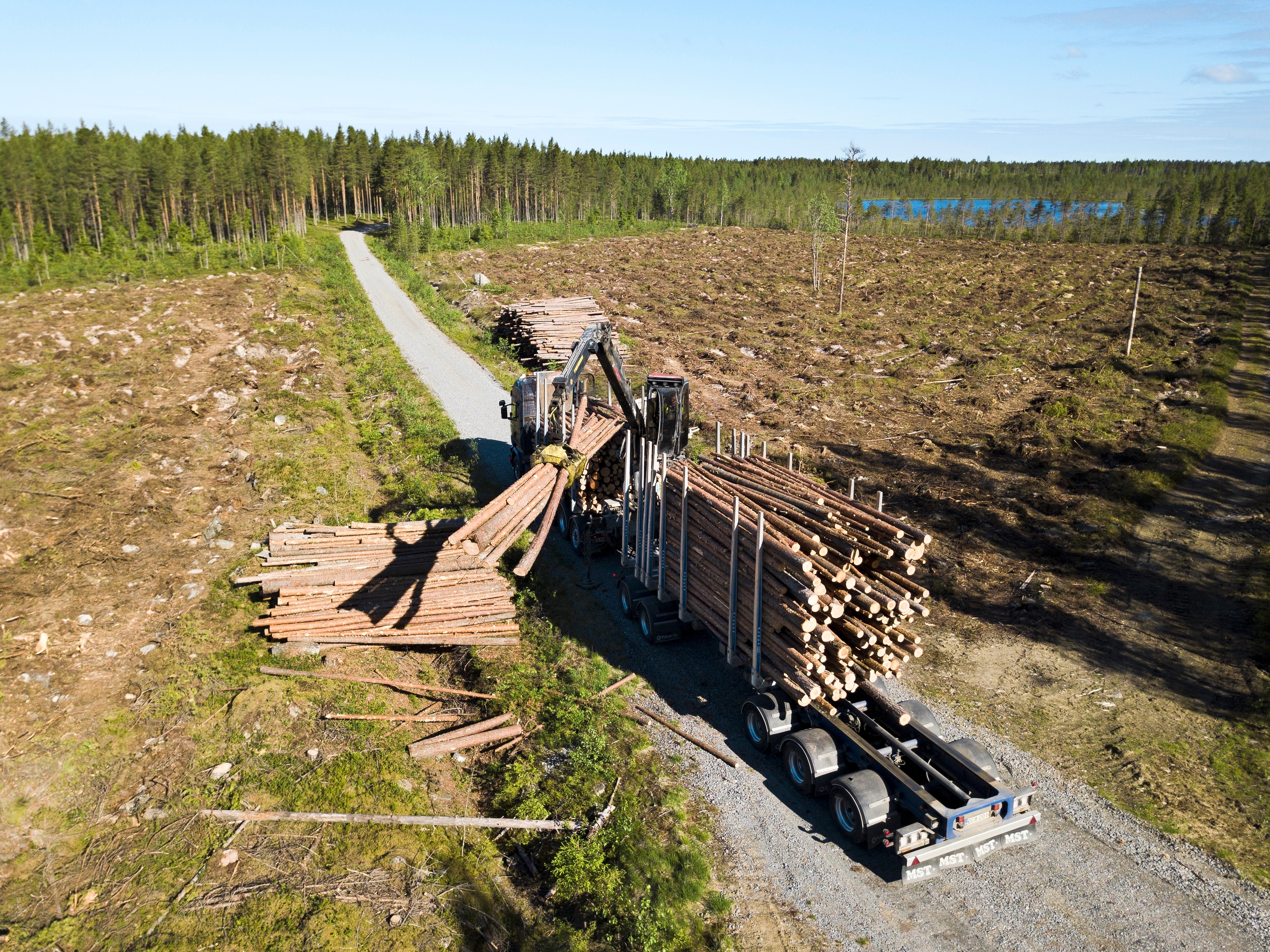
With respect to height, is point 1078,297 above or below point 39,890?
above

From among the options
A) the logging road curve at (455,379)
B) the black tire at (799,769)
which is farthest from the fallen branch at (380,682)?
the logging road curve at (455,379)

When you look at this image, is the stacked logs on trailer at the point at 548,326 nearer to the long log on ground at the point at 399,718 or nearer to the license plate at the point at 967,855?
the long log on ground at the point at 399,718

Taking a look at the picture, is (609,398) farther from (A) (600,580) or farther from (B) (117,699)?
(B) (117,699)

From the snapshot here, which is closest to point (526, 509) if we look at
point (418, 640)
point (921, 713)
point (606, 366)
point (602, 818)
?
point (418, 640)

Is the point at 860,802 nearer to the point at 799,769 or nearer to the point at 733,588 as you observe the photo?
the point at 799,769

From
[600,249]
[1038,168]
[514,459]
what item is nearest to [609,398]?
[514,459]

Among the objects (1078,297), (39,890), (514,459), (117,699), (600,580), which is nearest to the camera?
(39,890)
